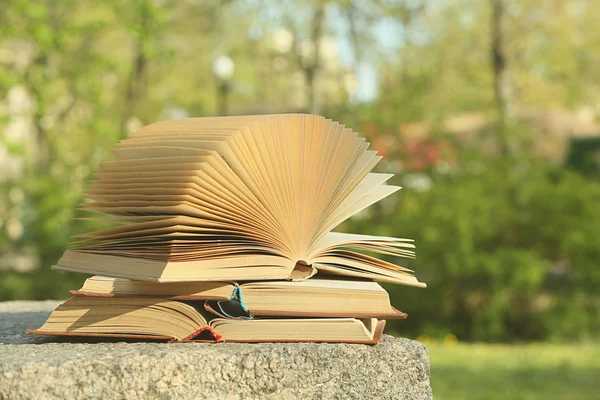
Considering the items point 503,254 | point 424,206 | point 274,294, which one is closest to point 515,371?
point 503,254

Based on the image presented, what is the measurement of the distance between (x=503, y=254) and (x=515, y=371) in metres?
1.95

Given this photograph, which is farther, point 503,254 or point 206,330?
point 503,254

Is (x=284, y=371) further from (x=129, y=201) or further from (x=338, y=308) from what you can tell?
(x=129, y=201)

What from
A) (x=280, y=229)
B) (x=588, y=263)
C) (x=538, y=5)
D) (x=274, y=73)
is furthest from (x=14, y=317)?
(x=538, y=5)

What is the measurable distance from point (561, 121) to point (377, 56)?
1668 cm

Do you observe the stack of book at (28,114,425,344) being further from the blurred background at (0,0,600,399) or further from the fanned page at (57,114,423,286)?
the blurred background at (0,0,600,399)

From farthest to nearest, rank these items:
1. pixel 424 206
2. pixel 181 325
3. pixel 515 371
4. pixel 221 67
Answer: pixel 221 67, pixel 424 206, pixel 515 371, pixel 181 325

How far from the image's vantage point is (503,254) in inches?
348

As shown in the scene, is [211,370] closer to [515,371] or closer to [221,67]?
[515,371]

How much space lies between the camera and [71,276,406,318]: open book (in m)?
1.72

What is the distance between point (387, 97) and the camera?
424 inches

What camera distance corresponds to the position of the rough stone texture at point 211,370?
5.08 feet

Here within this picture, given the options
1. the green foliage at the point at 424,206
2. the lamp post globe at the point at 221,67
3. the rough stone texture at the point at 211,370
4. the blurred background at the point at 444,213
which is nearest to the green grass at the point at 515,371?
the blurred background at the point at 444,213

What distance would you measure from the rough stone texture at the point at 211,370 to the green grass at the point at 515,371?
4320 millimetres
